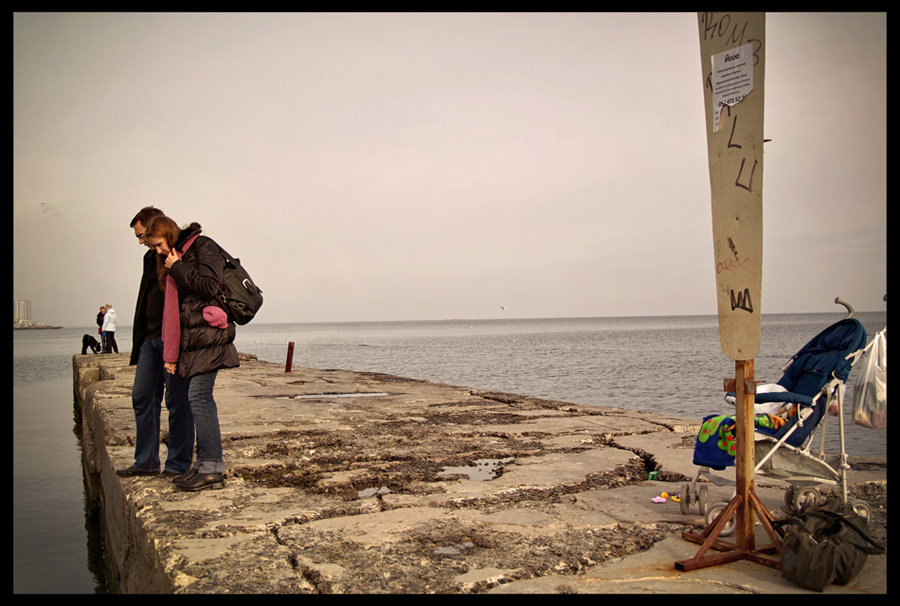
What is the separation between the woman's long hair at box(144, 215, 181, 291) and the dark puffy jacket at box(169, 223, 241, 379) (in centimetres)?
13

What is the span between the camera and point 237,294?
393 centimetres

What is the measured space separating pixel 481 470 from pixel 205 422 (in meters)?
1.95

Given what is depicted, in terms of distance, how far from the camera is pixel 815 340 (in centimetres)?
388

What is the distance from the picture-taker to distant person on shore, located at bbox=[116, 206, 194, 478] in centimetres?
420

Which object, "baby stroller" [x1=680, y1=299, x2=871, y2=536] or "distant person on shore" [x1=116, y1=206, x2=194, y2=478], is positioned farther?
"distant person on shore" [x1=116, y1=206, x2=194, y2=478]

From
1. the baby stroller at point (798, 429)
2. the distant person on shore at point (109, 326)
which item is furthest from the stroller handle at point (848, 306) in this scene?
the distant person on shore at point (109, 326)

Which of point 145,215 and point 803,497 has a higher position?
point 145,215

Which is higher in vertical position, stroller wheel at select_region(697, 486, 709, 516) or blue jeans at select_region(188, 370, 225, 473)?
blue jeans at select_region(188, 370, 225, 473)

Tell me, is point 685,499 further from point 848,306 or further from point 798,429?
point 848,306

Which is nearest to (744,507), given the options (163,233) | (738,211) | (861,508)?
(861,508)

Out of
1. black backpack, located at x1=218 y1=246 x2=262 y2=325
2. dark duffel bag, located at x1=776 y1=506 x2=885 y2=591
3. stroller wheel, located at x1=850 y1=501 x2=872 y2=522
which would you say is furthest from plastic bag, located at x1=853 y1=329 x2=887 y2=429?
black backpack, located at x1=218 y1=246 x2=262 y2=325

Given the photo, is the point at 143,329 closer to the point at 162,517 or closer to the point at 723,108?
the point at 162,517

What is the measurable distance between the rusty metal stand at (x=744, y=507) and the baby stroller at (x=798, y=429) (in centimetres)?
44

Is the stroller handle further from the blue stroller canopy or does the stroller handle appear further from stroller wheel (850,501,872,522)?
stroller wheel (850,501,872,522)
